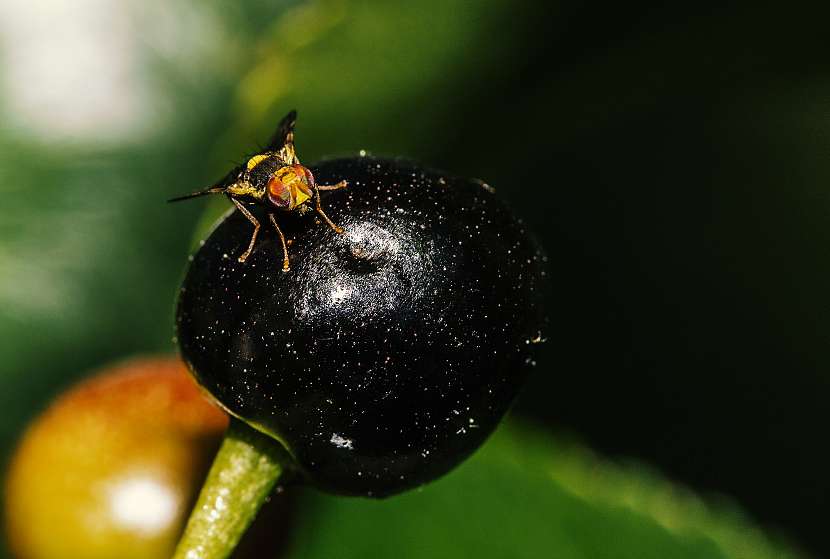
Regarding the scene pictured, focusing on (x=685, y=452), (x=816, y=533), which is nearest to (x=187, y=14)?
(x=685, y=452)

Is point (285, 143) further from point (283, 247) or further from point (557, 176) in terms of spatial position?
point (557, 176)

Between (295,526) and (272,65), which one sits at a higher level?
(272,65)

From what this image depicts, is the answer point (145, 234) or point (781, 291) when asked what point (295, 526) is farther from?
point (781, 291)

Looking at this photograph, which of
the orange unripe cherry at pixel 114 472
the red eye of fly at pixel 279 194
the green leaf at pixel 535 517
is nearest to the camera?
the red eye of fly at pixel 279 194

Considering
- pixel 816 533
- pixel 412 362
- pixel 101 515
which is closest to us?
pixel 412 362

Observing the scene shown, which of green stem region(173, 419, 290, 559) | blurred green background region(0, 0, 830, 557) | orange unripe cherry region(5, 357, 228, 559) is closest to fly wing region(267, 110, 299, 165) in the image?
green stem region(173, 419, 290, 559)

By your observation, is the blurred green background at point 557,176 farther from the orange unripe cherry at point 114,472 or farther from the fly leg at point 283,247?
the fly leg at point 283,247

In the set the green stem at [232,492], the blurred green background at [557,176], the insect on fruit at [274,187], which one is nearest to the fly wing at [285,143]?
the insect on fruit at [274,187]
